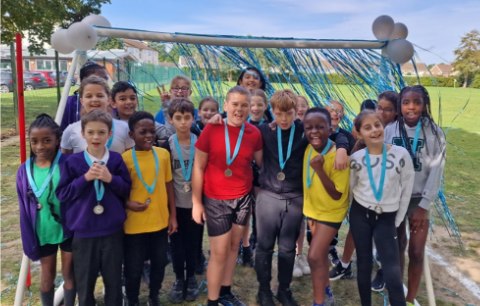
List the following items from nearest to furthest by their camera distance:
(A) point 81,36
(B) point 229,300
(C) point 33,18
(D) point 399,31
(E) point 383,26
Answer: (A) point 81,36
(B) point 229,300
(E) point 383,26
(D) point 399,31
(C) point 33,18

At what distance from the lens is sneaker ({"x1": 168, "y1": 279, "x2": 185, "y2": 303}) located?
2.92 meters

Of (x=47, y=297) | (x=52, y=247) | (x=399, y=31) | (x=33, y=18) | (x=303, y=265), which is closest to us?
(x=52, y=247)

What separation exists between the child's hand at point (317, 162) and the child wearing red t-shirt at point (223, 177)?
467 mm

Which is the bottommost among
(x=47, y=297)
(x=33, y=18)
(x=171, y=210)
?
(x=47, y=297)

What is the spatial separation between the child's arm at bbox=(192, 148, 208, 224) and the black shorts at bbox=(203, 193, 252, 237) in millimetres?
51

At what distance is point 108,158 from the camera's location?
2.33 meters

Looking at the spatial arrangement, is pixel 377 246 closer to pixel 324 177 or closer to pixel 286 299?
pixel 324 177

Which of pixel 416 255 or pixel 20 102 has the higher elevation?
pixel 20 102

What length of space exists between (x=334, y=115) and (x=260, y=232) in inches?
49.0

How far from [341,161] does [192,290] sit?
159 cm

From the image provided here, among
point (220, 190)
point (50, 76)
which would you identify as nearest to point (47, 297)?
point (220, 190)

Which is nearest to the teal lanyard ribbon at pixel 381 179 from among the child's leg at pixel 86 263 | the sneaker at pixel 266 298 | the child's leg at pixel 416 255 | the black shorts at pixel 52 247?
the child's leg at pixel 416 255

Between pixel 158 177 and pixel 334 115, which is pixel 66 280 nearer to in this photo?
pixel 158 177

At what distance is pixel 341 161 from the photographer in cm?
244
